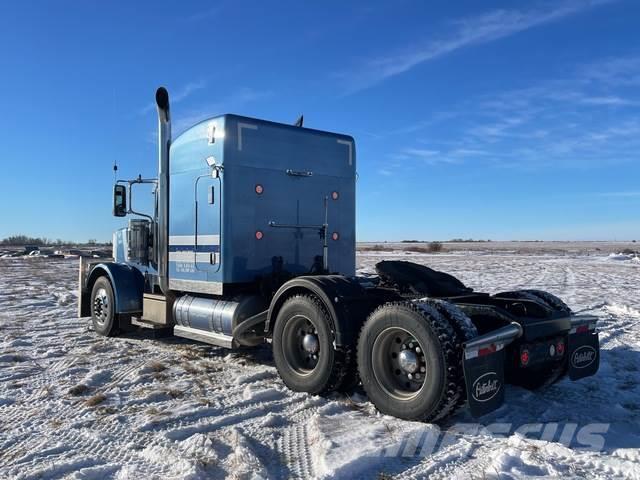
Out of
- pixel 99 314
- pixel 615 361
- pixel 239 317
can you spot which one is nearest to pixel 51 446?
pixel 239 317

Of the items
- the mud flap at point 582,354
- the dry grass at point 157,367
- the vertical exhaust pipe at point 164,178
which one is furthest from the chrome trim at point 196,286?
the mud flap at point 582,354

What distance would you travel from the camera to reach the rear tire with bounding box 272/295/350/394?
5602mm

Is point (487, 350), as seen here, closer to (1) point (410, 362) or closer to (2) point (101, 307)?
(1) point (410, 362)

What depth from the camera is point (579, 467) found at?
151 inches

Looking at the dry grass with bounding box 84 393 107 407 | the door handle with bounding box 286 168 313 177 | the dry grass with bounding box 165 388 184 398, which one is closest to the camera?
the dry grass with bounding box 84 393 107 407

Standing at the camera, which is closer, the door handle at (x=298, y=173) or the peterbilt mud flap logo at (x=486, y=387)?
the peterbilt mud flap logo at (x=486, y=387)

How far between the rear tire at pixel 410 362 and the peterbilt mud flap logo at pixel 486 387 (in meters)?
0.16

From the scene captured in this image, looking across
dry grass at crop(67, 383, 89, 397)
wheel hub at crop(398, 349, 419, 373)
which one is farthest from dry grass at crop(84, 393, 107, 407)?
wheel hub at crop(398, 349, 419, 373)

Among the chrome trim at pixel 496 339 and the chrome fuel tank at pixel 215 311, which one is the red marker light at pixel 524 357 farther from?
the chrome fuel tank at pixel 215 311

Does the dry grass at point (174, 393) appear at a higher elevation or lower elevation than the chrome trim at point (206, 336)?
lower

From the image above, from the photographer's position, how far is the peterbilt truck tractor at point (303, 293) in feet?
15.7

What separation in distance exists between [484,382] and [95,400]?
3.84 metres

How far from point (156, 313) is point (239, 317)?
2.22 metres

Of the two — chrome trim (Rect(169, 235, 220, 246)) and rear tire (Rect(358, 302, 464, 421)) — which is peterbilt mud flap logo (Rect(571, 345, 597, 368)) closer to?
rear tire (Rect(358, 302, 464, 421))
